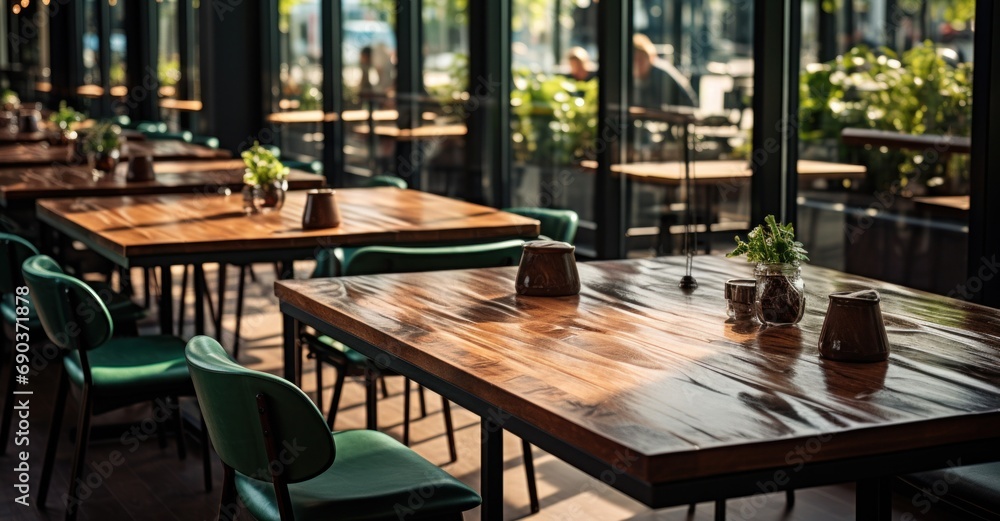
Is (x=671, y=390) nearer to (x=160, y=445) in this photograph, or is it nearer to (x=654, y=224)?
(x=160, y=445)

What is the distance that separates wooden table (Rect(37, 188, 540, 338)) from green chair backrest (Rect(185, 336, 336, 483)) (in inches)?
63.2

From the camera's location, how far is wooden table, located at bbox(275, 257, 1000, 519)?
1640 mm

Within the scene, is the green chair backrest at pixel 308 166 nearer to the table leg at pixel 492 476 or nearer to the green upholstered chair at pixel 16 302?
the green upholstered chair at pixel 16 302

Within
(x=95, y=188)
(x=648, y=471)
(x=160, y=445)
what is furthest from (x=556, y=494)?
(x=95, y=188)

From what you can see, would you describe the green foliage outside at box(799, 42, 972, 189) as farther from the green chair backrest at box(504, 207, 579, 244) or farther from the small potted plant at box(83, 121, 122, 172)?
the small potted plant at box(83, 121, 122, 172)

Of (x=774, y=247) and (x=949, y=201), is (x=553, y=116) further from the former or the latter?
(x=774, y=247)

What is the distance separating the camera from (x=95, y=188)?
4973 millimetres

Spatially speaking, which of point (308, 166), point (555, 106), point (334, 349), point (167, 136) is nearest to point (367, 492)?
point (334, 349)

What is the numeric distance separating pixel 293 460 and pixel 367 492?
305mm

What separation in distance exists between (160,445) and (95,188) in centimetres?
129

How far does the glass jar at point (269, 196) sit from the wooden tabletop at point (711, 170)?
152 centimetres

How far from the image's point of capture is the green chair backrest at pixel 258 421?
1.99 metres

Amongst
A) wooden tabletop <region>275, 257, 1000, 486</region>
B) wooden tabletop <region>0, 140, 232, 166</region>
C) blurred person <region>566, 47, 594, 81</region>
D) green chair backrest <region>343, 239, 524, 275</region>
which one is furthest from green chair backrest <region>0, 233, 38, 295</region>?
blurred person <region>566, 47, 594, 81</region>

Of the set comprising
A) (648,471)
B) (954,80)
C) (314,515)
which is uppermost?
(954,80)
